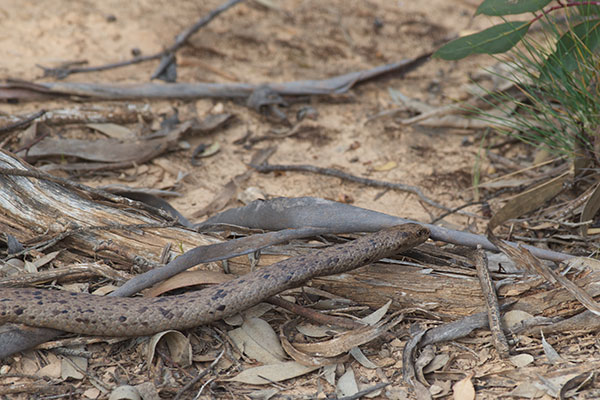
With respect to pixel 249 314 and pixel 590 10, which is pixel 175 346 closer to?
pixel 249 314

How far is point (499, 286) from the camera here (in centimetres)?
248

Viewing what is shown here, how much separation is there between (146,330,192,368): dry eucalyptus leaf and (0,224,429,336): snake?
0.09 feet

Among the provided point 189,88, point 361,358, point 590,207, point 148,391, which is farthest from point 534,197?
point 189,88

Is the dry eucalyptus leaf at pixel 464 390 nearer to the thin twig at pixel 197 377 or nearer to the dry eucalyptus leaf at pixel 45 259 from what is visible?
the thin twig at pixel 197 377

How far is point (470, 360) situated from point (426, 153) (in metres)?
2.13

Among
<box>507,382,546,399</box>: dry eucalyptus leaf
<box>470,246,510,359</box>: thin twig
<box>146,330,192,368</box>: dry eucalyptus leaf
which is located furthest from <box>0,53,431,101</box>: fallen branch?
<box>507,382,546,399</box>: dry eucalyptus leaf

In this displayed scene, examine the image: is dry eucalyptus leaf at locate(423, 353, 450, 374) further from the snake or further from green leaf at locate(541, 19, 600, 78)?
green leaf at locate(541, 19, 600, 78)

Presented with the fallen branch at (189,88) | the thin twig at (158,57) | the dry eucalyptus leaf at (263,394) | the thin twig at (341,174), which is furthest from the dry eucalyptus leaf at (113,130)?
the dry eucalyptus leaf at (263,394)

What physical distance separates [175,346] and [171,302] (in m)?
0.16

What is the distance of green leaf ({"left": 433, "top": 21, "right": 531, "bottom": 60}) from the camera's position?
119 inches

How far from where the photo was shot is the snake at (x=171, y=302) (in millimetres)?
2211

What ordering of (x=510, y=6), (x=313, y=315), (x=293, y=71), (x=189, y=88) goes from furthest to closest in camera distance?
1. (x=293, y=71)
2. (x=189, y=88)
3. (x=510, y=6)
4. (x=313, y=315)

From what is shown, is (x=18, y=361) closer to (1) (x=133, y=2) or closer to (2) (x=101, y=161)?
(2) (x=101, y=161)

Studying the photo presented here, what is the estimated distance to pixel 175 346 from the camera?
226cm
